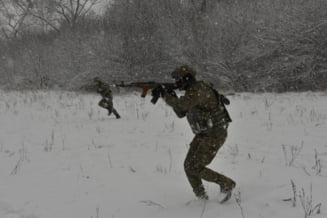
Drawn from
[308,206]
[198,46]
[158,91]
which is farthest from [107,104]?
[198,46]

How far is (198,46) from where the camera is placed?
19016 millimetres

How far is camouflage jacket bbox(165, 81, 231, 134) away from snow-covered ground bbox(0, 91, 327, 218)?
908 mm

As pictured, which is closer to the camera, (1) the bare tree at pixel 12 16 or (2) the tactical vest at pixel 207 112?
(2) the tactical vest at pixel 207 112

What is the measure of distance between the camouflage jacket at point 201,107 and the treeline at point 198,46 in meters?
13.0

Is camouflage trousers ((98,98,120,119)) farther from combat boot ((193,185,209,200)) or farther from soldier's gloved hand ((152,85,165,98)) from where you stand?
combat boot ((193,185,209,200))

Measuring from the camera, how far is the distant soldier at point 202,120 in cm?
388

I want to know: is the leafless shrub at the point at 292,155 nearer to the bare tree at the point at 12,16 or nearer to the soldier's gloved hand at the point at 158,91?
the soldier's gloved hand at the point at 158,91

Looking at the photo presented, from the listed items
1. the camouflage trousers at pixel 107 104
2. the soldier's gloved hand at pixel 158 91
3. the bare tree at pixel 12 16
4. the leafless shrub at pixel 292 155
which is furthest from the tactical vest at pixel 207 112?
the bare tree at pixel 12 16

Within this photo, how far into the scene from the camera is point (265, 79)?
17.6m

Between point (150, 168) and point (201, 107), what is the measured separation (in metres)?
2.00

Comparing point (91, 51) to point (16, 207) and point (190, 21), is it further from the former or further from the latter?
point (16, 207)

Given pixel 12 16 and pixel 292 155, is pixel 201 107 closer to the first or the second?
pixel 292 155

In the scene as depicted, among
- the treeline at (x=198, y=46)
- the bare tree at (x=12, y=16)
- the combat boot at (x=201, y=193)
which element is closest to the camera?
the combat boot at (x=201, y=193)

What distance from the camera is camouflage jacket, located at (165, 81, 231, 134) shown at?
3.78 m
